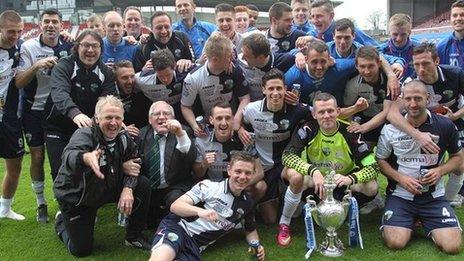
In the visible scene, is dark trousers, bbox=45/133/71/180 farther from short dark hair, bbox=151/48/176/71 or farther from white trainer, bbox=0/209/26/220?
short dark hair, bbox=151/48/176/71

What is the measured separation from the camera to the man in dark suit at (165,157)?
394 centimetres

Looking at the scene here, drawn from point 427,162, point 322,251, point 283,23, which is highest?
point 283,23

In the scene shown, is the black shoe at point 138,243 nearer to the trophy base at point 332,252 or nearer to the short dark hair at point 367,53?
the trophy base at point 332,252

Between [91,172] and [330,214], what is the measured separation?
72.8 inches

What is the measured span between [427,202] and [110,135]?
2.67m

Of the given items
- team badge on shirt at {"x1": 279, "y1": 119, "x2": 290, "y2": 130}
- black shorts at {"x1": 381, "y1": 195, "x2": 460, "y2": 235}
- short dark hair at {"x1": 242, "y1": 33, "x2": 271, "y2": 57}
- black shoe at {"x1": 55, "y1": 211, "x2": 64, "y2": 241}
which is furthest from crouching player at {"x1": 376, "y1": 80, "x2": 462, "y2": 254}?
black shoe at {"x1": 55, "y1": 211, "x2": 64, "y2": 241}

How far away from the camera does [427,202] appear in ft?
12.6

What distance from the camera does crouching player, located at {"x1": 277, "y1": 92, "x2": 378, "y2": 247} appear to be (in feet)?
12.3

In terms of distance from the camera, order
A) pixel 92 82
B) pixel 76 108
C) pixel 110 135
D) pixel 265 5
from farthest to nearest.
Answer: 1. pixel 265 5
2. pixel 92 82
3. pixel 76 108
4. pixel 110 135

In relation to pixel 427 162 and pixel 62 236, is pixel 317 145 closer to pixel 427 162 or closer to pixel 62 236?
pixel 427 162

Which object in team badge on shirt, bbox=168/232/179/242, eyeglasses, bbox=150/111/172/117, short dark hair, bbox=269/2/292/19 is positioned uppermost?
short dark hair, bbox=269/2/292/19

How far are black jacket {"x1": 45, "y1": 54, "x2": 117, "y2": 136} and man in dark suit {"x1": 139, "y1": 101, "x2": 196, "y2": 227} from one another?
55 centimetres

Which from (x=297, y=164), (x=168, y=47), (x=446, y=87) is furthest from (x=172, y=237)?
(x=446, y=87)

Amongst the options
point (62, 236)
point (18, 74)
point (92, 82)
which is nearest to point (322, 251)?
point (62, 236)
